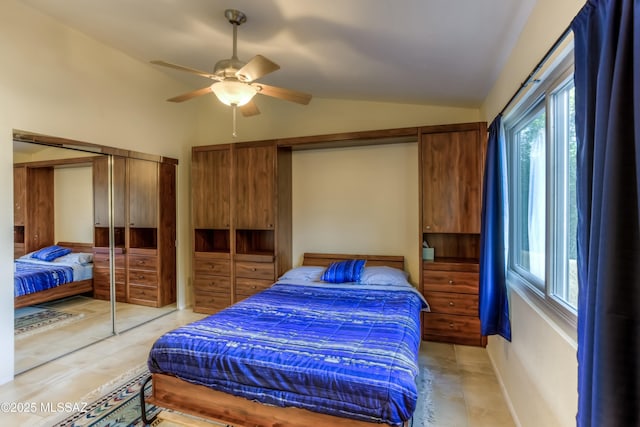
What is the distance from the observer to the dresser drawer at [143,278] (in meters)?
3.96

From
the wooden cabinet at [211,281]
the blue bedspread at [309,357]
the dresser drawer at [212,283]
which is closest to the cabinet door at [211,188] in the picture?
the wooden cabinet at [211,281]

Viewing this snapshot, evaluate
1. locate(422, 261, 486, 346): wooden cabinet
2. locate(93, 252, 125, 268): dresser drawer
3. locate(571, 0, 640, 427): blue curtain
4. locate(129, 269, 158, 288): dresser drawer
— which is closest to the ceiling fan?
locate(571, 0, 640, 427): blue curtain

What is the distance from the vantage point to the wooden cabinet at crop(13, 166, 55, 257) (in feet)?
9.03

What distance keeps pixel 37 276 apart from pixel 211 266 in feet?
5.64

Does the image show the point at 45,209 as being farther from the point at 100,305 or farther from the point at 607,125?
the point at 607,125

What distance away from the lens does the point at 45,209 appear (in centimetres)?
306

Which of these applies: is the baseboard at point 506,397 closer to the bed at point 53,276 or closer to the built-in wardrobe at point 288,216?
the built-in wardrobe at point 288,216

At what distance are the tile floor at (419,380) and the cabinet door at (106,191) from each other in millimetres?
1344

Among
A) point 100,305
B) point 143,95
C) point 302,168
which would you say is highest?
point 143,95

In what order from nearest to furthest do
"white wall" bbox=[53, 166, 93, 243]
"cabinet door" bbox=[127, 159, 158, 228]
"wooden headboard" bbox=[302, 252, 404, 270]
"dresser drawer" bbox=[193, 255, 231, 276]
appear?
"white wall" bbox=[53, 166, 93, 243], "wooden headboard" bbox=[302, 252, 404, 270], "cabinet door" bbox=[127, 159, 158, 228], "dresser drawer" bbox=[193, 255, 231, 276]

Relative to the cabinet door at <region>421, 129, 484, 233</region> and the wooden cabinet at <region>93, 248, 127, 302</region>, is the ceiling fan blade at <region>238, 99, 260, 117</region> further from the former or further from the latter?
the wooden cabinet at <region>93, 248, 127, 302</region>

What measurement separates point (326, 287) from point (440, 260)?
4.20 feet

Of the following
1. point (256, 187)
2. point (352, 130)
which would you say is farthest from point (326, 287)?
point (352, 130)

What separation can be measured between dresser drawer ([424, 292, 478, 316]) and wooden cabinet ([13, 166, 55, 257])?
3852 millimetres
